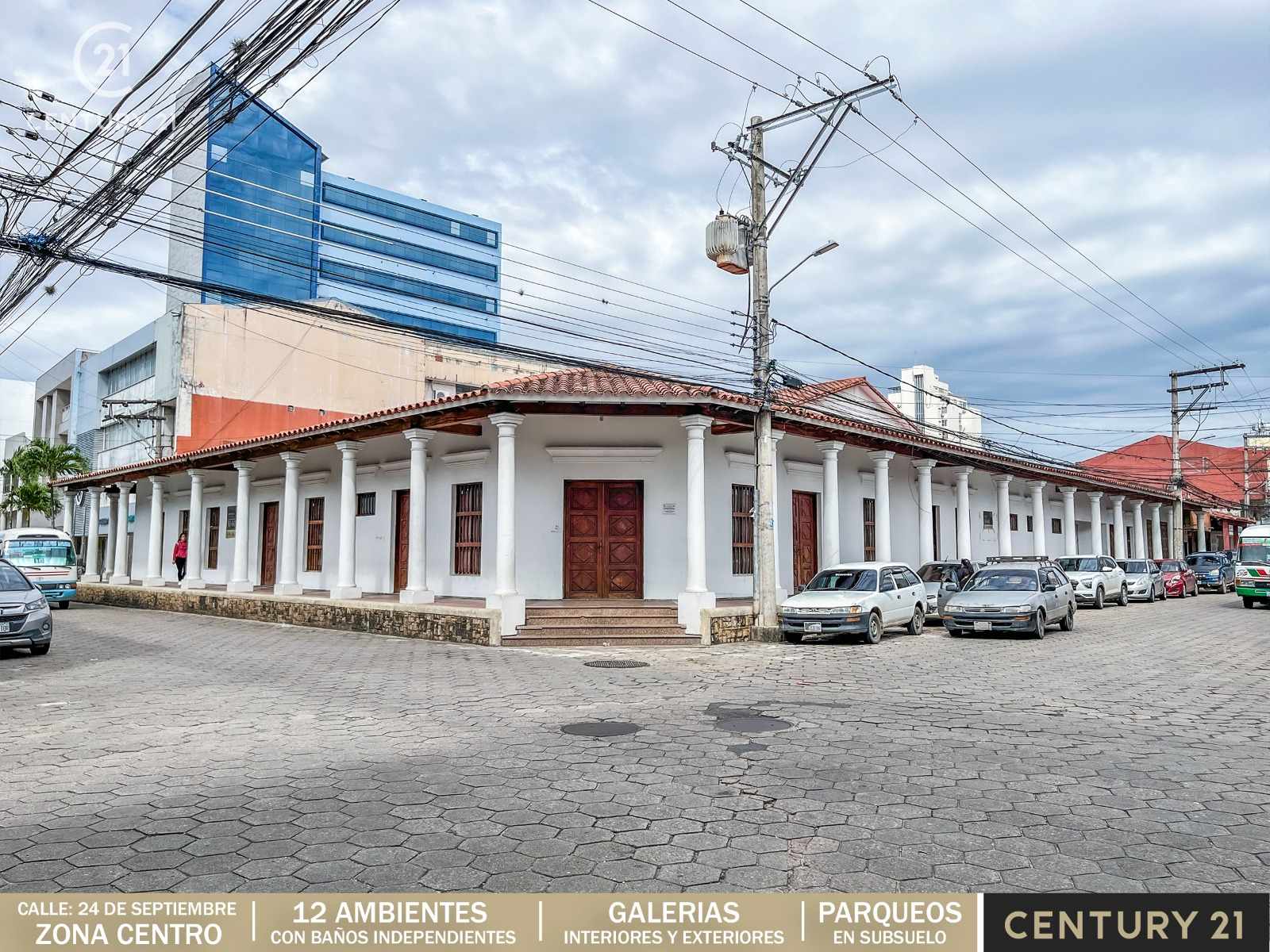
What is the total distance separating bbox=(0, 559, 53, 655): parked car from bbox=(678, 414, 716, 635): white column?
32.8 feet

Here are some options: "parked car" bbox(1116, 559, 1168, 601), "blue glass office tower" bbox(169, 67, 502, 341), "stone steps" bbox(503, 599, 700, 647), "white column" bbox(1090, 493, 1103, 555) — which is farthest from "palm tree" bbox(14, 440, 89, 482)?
"white column" bbox(1090, 493, 1103, 555)

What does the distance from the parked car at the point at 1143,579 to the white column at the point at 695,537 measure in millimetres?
17988

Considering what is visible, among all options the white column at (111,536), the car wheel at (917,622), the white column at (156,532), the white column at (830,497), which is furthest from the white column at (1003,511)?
the white column at (111,536)

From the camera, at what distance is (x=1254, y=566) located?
24.0 metres

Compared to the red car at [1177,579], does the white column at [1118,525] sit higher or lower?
higher

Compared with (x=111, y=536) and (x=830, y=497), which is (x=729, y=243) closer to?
(x=830, y=497)

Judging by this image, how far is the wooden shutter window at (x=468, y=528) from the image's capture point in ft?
60.5

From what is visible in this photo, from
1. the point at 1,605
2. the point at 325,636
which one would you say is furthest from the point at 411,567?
the point at 1,605

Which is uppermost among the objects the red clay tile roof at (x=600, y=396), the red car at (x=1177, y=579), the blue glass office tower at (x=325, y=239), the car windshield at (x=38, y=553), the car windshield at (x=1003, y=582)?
the blue glass office tower at (x=325, y=239)

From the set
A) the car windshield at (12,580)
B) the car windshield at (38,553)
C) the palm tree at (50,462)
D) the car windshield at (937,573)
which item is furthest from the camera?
the palm tree at (50,462)

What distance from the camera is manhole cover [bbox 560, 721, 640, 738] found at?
7.35 metres

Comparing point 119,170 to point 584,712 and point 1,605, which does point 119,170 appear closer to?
point 1,605

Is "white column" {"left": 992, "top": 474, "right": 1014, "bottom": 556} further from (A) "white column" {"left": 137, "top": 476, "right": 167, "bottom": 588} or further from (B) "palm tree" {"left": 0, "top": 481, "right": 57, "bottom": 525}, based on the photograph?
(B) "palm tree" {"left": 0, "top": 481, "right": 57, "bottom": 525}

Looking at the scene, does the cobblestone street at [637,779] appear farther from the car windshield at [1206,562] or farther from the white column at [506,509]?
the car windshield at [1206,562]
